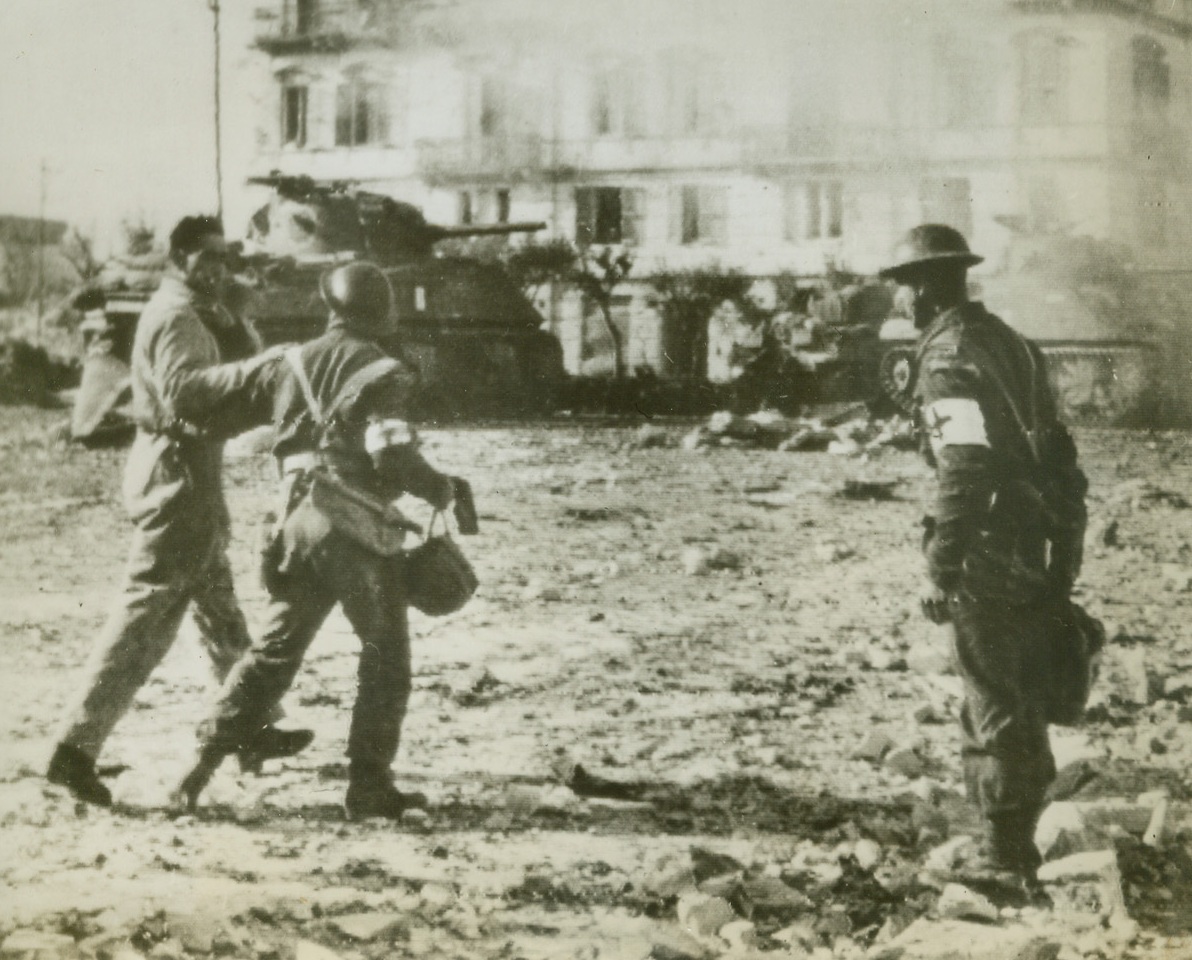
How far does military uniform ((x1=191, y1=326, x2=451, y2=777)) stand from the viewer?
3.70m

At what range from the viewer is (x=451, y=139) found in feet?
14.8

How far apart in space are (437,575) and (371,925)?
0.99 metres

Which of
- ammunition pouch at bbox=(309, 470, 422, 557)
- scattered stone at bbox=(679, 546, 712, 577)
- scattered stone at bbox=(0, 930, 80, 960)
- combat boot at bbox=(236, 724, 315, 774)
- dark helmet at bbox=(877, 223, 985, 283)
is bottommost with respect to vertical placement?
scattered stone at bbox=(0, 930, 80, 960)

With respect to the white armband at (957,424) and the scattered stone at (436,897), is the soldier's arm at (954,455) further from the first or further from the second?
the scattered stone at (436,897)

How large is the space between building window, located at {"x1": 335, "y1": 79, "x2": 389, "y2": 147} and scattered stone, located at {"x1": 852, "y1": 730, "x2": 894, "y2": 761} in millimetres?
2591

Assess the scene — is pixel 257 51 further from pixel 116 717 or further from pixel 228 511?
pixel 116 717

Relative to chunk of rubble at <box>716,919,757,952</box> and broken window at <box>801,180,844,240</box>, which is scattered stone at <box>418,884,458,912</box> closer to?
chunk of rubble at <box>716,919,757,952</box>

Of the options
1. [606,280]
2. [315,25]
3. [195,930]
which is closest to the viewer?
[195,930]

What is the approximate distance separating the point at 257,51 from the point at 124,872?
2662mm

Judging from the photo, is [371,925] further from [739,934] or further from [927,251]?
[927,251]

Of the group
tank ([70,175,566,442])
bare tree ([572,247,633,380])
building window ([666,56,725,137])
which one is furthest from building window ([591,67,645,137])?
tank ([70,175,566,442])

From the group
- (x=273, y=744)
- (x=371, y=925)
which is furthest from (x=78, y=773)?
(x=371, y=925)

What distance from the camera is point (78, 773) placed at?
3965 mm

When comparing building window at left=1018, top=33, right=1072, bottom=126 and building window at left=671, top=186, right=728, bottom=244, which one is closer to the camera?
building window at left=1018, top=33, right=1072, bottom=126
